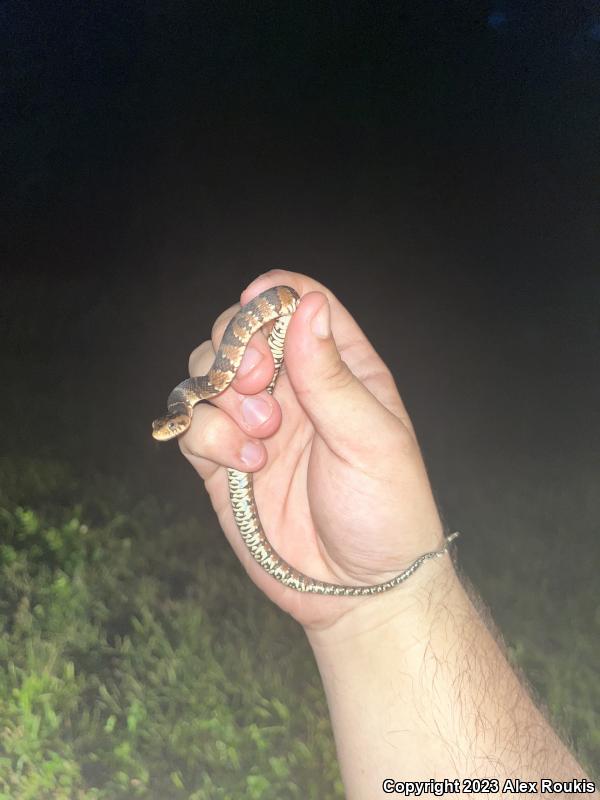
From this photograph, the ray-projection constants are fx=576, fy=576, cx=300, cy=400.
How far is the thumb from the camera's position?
1463 millimetres

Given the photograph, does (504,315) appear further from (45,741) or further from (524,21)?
(45,741)

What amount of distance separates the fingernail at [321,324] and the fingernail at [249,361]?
34 cm

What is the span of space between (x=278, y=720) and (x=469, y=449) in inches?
72.3

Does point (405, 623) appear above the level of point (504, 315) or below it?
below

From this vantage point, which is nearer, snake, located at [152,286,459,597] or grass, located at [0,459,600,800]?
snake, located at [152,286,459,597]

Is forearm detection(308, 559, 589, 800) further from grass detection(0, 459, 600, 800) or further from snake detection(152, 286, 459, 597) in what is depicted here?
grass detection(0, 459, 600, 800)

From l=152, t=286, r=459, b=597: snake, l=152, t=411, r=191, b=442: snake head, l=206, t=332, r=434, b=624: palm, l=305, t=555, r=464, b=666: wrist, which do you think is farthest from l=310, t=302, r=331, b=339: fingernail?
l=305, t=555, r=464, b=666: wrist

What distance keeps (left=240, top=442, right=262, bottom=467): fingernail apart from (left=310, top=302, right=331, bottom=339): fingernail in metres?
0.45

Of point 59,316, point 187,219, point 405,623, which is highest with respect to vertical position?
point 187,219

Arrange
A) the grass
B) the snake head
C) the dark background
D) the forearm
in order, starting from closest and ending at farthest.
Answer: the forearm → the snake head → the grass → the dark background

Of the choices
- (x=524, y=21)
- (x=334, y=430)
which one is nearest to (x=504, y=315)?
(x=524, y=21)

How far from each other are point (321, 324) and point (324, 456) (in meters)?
0.48

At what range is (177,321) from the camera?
120 inches

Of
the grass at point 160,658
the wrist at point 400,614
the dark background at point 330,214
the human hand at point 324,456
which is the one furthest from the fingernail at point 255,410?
the dark background at point 330,214
